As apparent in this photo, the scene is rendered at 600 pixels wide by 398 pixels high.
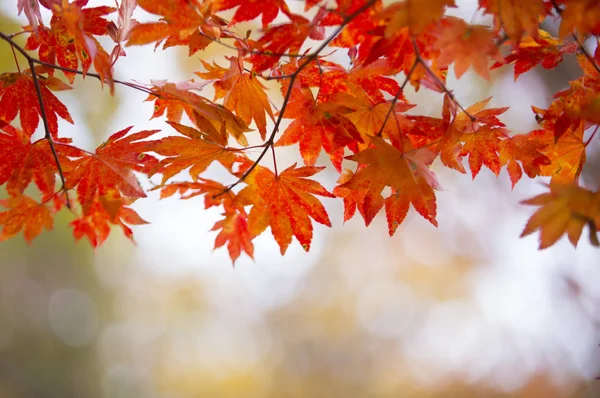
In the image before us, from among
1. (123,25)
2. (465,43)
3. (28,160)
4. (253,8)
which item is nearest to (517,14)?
(465,43)

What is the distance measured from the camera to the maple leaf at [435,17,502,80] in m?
0.61

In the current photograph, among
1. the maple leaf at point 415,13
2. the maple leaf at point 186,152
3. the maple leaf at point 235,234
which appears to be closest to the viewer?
the maple leaf at point 415,13

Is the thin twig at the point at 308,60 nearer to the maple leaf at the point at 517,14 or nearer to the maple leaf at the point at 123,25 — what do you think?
the maple leaf at the point at 517,14

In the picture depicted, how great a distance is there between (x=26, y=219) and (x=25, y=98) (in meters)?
0.25

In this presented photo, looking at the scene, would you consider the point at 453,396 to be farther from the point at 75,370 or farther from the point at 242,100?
the point at 242,100

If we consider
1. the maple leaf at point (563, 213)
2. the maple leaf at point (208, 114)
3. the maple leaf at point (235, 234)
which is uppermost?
the maple leaf at point (208, 114)

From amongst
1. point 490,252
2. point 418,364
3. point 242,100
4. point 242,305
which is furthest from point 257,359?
point 242,100

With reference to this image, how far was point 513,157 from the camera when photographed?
896mm

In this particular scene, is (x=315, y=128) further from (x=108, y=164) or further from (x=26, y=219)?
(x=26, y=219)

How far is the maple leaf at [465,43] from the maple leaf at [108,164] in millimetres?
519

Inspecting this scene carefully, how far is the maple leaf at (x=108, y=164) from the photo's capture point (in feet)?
2.82

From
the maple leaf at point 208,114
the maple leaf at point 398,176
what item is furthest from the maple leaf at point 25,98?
the maple leaf at point 398,176

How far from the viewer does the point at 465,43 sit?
2.01 ft

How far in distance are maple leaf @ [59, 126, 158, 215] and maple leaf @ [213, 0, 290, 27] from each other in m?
0.26
